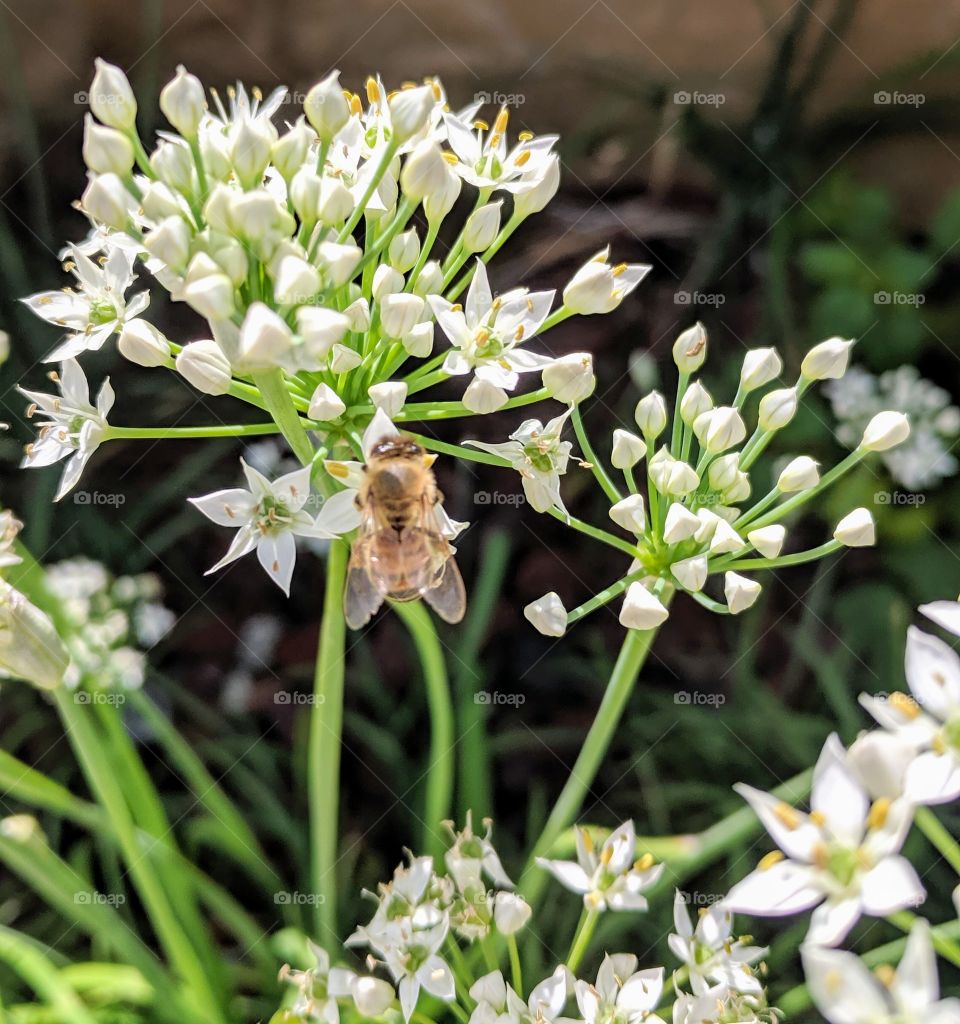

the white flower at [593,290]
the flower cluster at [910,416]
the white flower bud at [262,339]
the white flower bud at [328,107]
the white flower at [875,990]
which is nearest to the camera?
the white flower at [875,990]

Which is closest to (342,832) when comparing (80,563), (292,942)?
(292,942)

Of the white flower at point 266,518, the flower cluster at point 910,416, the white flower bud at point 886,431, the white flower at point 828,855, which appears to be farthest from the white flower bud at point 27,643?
the flower cluster at point 910,416

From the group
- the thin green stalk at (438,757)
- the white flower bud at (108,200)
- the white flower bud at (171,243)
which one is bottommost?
the thin green stalk at (438,757)

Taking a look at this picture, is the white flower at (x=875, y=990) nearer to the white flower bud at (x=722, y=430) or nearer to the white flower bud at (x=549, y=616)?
the white flower bud at (x=549, y=616)

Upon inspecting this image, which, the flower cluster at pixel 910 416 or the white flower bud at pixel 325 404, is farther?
the flower cluster at pixel 910 416

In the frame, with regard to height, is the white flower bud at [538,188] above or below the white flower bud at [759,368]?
above

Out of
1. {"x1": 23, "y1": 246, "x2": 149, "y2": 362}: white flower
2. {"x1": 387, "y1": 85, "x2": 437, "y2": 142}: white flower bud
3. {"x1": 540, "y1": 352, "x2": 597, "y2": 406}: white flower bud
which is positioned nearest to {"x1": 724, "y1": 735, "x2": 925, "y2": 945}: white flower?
{"x1": 540, "y1": 352, "x2": 597, "y2": 406}: white flower bud
